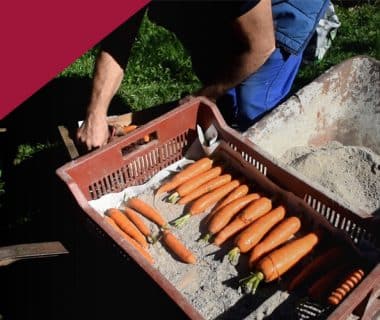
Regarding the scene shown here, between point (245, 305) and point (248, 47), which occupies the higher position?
point (248, 47)

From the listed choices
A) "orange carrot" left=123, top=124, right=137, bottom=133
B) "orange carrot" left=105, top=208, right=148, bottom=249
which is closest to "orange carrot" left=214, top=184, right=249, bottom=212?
"orange carrot" left=105, top=208, right=148, bottom=249

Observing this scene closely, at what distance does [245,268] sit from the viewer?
2316 mm

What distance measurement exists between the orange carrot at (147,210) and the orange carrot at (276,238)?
0.45 m

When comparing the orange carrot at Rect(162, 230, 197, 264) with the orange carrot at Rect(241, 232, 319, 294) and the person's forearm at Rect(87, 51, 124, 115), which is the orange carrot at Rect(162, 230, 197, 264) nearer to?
the orange carrot at Rect(241, 232, 319, 294)

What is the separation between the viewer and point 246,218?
2416mm

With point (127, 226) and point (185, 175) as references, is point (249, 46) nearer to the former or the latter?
point (185, 175)

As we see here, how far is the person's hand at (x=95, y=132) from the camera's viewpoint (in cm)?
262

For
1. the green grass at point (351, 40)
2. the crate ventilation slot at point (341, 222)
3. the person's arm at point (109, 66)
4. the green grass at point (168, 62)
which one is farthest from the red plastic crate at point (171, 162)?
the green grass at point (351, 40)

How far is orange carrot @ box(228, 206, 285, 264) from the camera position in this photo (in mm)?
2318

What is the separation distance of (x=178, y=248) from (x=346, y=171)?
1039 millimetres

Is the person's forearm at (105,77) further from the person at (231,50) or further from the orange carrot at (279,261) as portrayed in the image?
the orange carrot at (279,261)

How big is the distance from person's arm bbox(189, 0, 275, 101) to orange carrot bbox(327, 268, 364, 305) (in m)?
1.06

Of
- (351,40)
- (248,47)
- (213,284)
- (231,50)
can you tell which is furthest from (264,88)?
(351,40)

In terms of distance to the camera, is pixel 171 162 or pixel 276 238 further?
pixel 171 162
